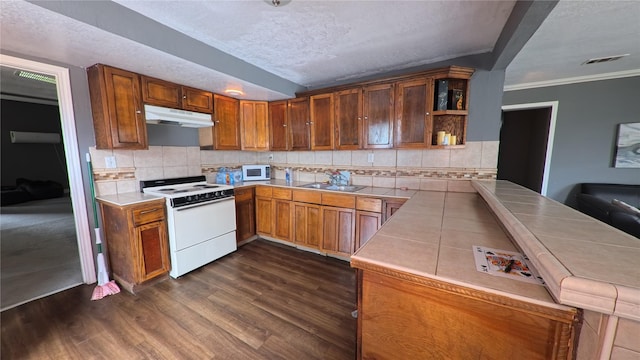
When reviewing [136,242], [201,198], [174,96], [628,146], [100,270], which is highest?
[174,96]

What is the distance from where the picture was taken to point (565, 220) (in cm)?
108

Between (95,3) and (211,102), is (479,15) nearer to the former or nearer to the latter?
(95,3)

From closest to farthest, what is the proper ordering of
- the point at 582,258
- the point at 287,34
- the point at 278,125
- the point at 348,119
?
1. the point at 582,258
2. the point at 287,34
3. the point at 348,119
4. the point at 278,125

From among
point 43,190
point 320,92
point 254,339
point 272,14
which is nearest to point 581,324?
point 254,339

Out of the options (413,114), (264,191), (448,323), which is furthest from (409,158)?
(448,323)

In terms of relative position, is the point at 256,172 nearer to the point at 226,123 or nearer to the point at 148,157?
the point at 226,123

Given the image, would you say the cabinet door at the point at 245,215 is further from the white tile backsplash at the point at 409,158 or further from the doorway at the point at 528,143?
the doorway at the point at 528,143

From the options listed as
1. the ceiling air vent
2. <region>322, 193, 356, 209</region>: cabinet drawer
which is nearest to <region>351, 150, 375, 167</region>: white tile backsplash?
<region>322, 193, 356, 209</region>: cabinet drawer

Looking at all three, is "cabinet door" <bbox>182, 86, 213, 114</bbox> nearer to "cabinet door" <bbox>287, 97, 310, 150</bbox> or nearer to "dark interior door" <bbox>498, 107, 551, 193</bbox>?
"cabinet door" <bbox>287, 97, 310, 150</bbox>

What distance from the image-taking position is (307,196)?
10.3ft

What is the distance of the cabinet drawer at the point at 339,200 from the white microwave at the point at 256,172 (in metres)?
1.42

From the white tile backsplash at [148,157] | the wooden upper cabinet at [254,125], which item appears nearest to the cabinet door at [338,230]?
the wooden upper cabinet at [254,125]

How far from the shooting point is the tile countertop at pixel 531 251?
1.97 feet

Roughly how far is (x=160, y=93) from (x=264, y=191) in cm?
174
